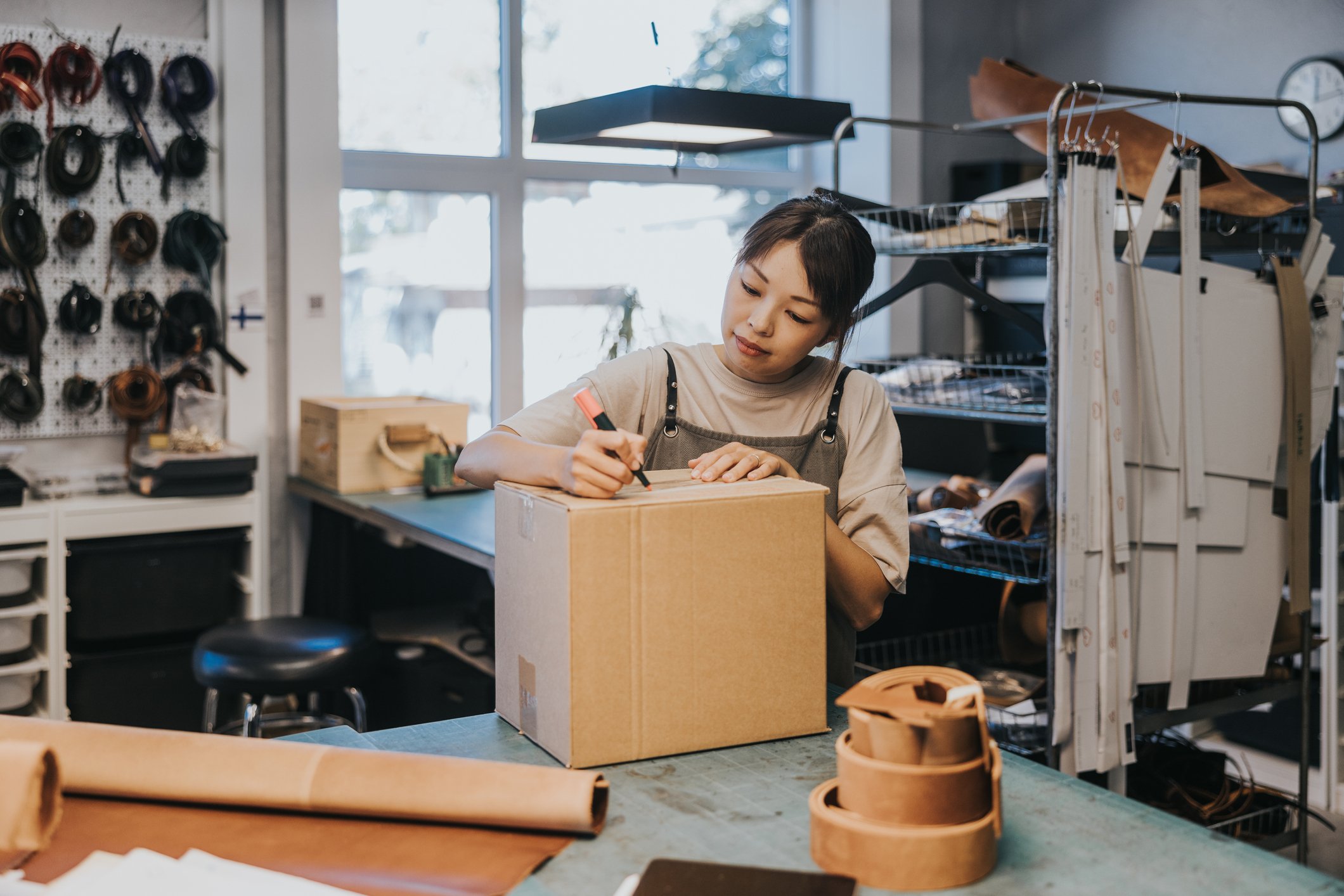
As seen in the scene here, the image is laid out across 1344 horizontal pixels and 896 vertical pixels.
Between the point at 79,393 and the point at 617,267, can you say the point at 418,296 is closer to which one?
the point at 617,267

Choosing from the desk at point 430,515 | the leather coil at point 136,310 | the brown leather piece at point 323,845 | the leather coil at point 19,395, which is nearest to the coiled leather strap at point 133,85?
the leather coil at point 136,310

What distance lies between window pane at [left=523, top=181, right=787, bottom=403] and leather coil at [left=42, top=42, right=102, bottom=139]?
130 cm

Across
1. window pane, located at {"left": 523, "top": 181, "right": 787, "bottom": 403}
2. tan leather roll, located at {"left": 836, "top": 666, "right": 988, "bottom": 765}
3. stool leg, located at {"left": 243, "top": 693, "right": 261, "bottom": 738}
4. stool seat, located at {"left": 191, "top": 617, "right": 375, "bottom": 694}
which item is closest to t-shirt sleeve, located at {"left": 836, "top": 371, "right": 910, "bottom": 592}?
tan leather roll, located at {"left": 836, "top": 666, "right": 988, "bottom": 765}

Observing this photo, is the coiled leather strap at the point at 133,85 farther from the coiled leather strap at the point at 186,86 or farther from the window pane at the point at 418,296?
the window pane at the point at 418,296

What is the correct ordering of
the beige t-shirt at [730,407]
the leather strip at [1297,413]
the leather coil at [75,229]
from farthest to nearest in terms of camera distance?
the leather coil at [75,229] < the leather strip at [1297,413] < the beige t-shirt at [730,407]

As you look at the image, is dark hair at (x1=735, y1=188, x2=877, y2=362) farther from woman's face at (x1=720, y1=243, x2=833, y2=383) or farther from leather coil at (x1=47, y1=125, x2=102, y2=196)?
leather coil at (x1=47, y1=125, x2=102, y2=196)

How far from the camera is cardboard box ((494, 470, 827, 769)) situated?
109 centimetres

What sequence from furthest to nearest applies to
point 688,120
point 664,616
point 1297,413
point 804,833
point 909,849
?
point 1297,413 < point 688,120 < point 664,616 < point 804,833 < point 909,849

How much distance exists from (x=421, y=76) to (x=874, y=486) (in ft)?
8.70

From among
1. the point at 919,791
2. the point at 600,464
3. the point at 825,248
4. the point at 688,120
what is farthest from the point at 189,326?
the point at 919,791

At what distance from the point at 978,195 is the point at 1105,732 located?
7.66 ft

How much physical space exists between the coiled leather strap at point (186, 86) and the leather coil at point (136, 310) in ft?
1.50

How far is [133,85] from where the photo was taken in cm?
309

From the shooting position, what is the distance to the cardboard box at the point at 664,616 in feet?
3.58
